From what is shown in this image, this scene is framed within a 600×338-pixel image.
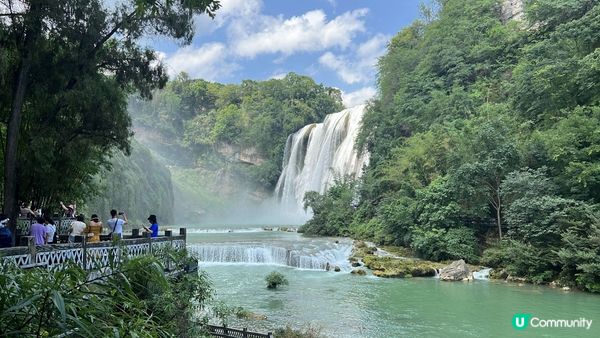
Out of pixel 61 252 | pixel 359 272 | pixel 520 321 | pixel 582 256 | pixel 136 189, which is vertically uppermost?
pixel 136 189

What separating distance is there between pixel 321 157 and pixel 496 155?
25008mm

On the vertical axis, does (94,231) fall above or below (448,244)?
above

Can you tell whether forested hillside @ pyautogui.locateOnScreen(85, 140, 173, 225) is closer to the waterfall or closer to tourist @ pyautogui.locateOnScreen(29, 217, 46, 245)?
the waterfall

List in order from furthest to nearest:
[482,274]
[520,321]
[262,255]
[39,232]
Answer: [262,255] → [482,274] → [520,321] → [39,232]

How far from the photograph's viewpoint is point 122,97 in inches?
437

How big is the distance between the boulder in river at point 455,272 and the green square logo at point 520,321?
4980mm

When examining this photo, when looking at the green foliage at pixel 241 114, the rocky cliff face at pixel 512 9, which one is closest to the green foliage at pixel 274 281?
the rocky cliff face at pixel 512 9

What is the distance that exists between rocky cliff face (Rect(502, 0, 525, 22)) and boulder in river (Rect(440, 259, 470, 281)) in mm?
27237

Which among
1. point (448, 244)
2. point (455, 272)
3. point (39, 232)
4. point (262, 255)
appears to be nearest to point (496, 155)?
point (448, 244)

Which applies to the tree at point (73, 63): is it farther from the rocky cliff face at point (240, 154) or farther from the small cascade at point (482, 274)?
the rocky cliff face at point (240, 154)

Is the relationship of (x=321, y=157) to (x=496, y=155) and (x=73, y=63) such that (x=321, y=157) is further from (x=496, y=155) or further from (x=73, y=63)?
(x=73, y=63)

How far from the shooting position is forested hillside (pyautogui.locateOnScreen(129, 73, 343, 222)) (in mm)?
62594

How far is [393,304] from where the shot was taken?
1370cm

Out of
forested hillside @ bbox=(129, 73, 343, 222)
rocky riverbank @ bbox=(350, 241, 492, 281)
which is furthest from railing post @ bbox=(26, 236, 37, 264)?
forested hillside @ bbox=(129, 73, 343, 222)
